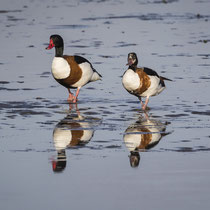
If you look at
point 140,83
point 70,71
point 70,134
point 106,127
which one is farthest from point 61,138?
point 70,71

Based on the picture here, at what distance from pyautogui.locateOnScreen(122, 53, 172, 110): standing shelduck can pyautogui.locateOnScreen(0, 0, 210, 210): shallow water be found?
266 mm

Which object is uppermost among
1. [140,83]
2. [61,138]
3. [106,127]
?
[140,83]

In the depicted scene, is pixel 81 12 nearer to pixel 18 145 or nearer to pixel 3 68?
pixel 3 68

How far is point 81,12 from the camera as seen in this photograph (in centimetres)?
2939

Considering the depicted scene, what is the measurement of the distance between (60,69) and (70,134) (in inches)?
145

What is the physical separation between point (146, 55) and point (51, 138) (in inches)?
351

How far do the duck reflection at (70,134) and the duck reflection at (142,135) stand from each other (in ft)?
2.02

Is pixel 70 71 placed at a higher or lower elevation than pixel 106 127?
higher

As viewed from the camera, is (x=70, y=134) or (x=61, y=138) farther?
(x=70, y=134)

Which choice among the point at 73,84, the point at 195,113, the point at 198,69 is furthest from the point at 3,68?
the point at 195,113

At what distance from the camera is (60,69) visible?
46.1ft

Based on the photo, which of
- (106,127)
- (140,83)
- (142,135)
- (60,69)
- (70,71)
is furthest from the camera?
(70,71)

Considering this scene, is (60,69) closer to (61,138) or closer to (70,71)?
(70,71)

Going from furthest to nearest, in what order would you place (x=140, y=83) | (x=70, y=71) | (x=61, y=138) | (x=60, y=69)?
(x=70, y=71) < (x=60, y=69) < (x=140, y=83) < (x=61, y=138)
